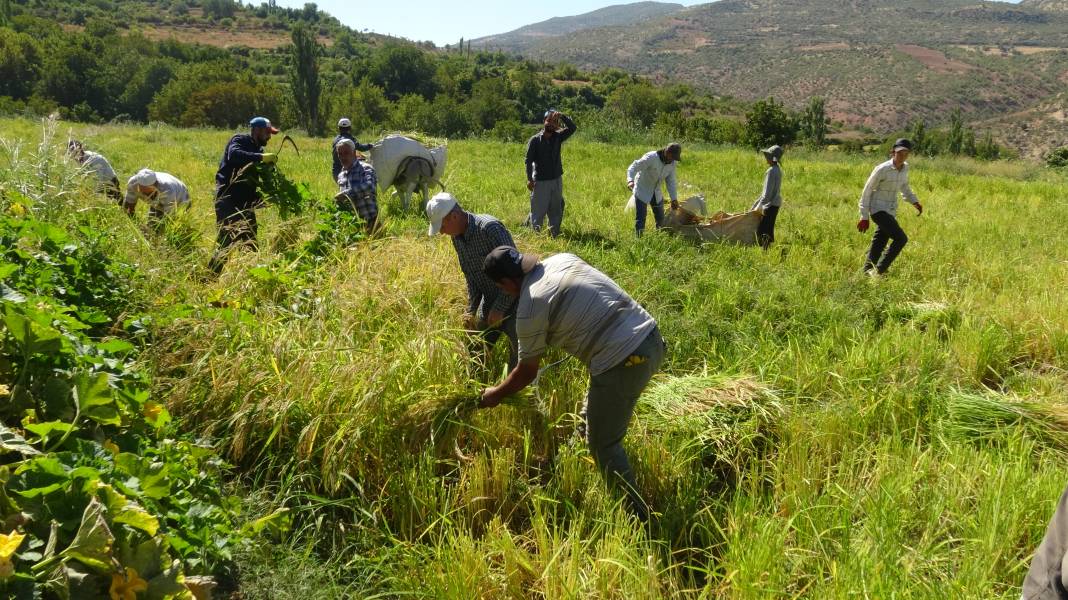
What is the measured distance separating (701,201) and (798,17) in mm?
187744

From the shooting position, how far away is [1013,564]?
8.13ft

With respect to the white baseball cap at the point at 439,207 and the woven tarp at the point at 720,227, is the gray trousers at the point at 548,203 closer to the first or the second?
the woven tarp at the point at 720,227

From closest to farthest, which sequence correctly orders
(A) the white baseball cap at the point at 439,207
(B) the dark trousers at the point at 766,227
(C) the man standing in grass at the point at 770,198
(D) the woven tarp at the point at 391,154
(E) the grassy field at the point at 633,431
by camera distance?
(E) the grassy field at the point at 633,431, (A) the white baseball cap at the point at 439,207, (C) the man standing in grass at the point at 770,198, (B) the dark trousers at the point at 766,227, (D) the woven tarp at the point at 391,154

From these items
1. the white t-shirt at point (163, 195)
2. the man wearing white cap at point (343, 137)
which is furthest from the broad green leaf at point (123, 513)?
the man wearing white cap at point (343, 137)

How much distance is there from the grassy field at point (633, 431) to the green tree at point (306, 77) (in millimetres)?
41958

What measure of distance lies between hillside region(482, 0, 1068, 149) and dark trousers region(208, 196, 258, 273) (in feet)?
259

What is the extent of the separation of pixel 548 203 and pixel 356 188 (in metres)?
2.44

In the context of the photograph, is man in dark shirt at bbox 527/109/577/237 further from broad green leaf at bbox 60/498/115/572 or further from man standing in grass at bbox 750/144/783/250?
broad green leaf at bbox 60/498/115/572

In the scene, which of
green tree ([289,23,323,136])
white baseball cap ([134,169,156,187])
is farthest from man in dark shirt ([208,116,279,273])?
green tree ([289,23,323,136])

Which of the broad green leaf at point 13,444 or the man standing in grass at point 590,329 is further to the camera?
the man standing in grass at point 590,329

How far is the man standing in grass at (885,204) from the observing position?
259 inches

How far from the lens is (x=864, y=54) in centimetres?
10300

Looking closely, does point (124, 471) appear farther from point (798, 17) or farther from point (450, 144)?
point (798, 17)

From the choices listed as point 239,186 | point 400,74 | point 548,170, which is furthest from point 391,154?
point 400,74
